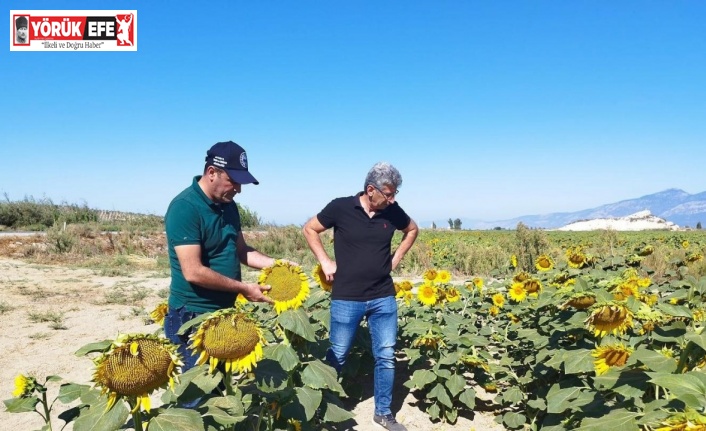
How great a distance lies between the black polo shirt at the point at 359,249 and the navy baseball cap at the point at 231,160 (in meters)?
1.03

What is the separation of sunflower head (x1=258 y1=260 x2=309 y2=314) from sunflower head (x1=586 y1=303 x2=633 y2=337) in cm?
139

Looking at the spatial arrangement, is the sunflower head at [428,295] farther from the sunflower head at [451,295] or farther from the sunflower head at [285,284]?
the sunflower head at [285,284]

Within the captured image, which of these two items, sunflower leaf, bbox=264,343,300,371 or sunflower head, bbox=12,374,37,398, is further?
sunflower leaf, bbox=264,343,300,371

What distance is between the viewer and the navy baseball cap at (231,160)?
2.48 meters

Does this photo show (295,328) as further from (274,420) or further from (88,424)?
(88,424)

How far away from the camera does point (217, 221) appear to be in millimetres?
2557

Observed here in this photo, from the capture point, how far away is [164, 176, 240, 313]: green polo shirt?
240cm

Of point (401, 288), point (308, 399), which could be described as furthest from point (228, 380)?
point (401, 288)

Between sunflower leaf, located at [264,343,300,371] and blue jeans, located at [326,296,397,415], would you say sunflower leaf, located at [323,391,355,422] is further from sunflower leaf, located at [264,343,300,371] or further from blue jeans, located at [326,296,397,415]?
sunflower leaf, located at [264,343,300,371]

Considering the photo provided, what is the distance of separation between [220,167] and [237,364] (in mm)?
1096

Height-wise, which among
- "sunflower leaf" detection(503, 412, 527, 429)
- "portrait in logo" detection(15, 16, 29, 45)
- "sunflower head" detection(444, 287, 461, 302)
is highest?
"portrait in logo" detection(15, 16, 29, 45)

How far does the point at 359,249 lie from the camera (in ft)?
11.2

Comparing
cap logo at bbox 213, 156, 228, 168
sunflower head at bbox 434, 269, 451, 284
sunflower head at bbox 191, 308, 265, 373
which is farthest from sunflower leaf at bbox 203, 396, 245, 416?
sunflower head at bbox 434, 269, 451, 284

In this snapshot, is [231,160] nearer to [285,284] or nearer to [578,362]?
[285,284]
